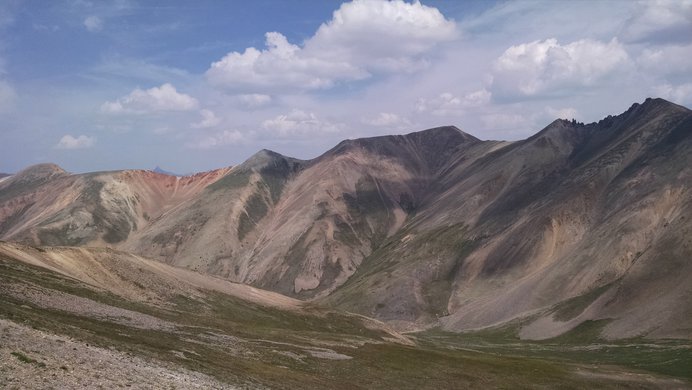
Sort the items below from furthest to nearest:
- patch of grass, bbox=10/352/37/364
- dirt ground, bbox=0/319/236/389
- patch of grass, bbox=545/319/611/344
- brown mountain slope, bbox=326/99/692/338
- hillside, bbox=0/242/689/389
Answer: brown mountain slope, bbox=326/99/692/338 → patch of grass, bbox=545/319/611/344 → hillside, bbox=0/242/689/389 → patch of grass, bbox=10/352/37/364 → dirt ground, bbox=0/319/236/389

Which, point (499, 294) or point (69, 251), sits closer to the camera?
point (69, 251)

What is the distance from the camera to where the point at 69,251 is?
82.6 meters

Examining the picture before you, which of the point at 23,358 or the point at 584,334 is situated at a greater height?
the point at 23,358

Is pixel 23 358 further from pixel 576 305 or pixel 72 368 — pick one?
pixel 576 305

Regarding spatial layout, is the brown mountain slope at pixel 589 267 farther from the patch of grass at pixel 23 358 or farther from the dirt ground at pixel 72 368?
the patch of grass at pixel 23 358

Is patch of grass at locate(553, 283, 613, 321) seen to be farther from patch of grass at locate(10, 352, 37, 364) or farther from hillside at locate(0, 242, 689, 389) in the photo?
patch of grass at locate(10, 352, 37, 364)

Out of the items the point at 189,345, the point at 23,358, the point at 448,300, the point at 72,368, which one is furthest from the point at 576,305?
the point at 23,358

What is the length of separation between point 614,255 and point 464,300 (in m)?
49.5

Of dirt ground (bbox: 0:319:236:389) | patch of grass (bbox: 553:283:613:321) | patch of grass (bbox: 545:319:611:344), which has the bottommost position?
patch of grass (bbox: 545:319:611:344)

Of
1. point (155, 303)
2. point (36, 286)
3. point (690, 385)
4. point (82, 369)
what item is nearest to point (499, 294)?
point (690, 385)

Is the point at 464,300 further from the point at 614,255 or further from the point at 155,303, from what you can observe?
the point at 155,303

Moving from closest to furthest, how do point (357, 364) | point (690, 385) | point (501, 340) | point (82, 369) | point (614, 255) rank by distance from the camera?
1. point (82, 369)
2. point (357, 364)
3. point (690, 385)
4. point (501, 340)
5. point (614, 255)

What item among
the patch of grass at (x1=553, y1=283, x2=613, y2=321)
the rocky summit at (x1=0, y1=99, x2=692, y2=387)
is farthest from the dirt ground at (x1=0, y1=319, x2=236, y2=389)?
the patch of grass at (x1=553, y1=283, x2=613, y2=321)

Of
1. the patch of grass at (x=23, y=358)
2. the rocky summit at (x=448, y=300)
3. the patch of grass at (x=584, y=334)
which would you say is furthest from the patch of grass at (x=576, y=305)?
the patch of grass at (x=23, y=358)
